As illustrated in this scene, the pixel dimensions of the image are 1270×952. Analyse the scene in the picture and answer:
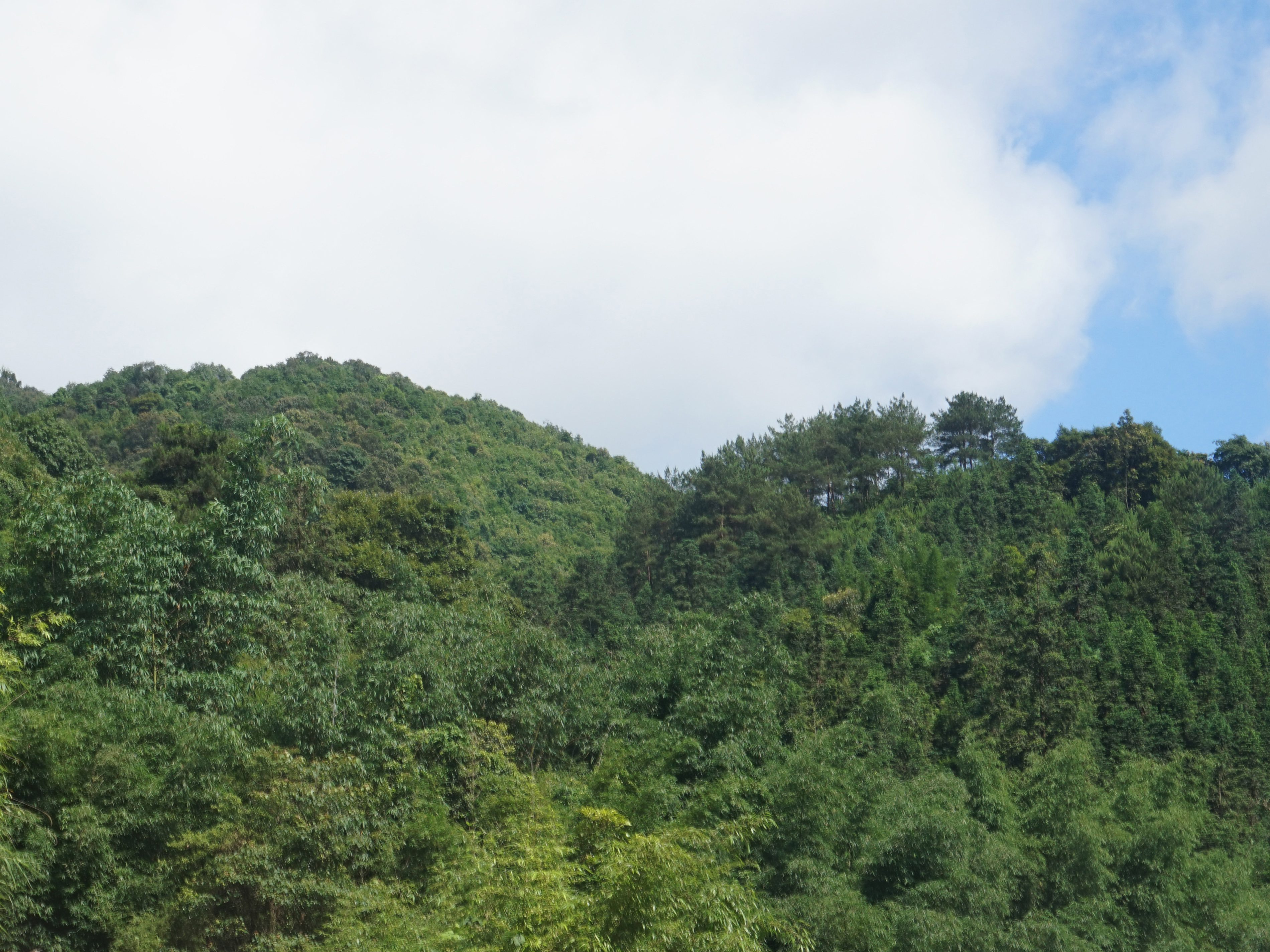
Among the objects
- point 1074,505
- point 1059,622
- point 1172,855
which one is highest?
point 1074,505

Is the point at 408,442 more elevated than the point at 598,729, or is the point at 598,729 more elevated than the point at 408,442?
the point at 408,442

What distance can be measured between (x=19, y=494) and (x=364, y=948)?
19.1m

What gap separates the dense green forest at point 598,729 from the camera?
17891 mm

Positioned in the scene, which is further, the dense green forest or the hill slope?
the hill slope

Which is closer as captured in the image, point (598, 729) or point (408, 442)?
point (598, 729)

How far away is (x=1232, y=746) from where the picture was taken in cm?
3953

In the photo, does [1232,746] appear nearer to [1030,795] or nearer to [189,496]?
[1030,795]

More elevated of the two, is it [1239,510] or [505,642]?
[1239,510]

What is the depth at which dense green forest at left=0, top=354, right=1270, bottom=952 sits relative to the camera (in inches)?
704

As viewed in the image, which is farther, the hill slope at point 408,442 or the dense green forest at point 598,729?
the hill slope at point 408,442

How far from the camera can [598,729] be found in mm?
29875

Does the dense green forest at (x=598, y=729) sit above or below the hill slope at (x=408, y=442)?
below

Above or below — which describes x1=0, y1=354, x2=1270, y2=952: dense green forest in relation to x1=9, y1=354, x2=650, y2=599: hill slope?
below

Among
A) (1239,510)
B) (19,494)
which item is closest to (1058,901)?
(19,494)
